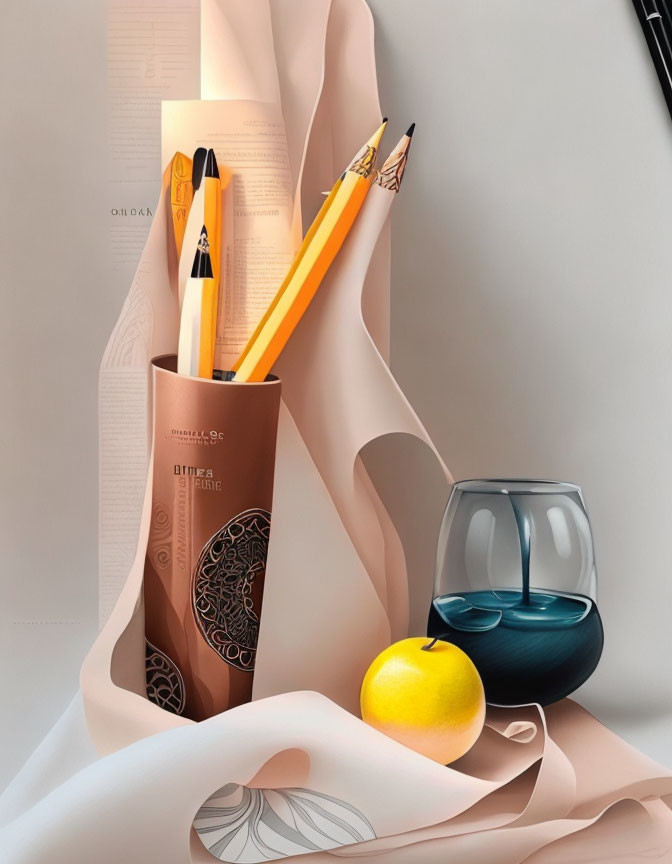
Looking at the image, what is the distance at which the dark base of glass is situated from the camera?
1.29 feet

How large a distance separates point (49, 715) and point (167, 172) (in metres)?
0.33

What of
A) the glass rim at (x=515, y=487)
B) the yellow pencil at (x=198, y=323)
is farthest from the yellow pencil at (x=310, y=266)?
the glass rim at (x=515, y=487)

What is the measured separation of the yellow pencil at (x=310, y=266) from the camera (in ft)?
1.35

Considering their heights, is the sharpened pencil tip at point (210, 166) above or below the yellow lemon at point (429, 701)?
above

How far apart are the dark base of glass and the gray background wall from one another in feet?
0.33

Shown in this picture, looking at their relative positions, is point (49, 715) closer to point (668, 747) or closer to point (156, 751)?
point (156, 751)

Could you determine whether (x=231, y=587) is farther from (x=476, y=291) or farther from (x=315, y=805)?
(x=476, y=291)

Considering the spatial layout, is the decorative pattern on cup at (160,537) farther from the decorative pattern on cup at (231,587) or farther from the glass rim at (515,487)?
the glass rim at (515,487)

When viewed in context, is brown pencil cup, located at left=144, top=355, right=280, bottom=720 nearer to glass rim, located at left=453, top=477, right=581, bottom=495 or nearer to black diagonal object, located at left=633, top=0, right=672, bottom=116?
glass rim, located at left=453, top=477, right=581, bottom=495

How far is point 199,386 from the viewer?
1.26ft

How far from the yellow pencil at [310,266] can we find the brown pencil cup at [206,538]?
1.1 inches

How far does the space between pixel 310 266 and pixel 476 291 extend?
133mm

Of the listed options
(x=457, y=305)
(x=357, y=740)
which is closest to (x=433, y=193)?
(x=457, y=305)

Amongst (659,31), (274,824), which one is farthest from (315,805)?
(659,31)
